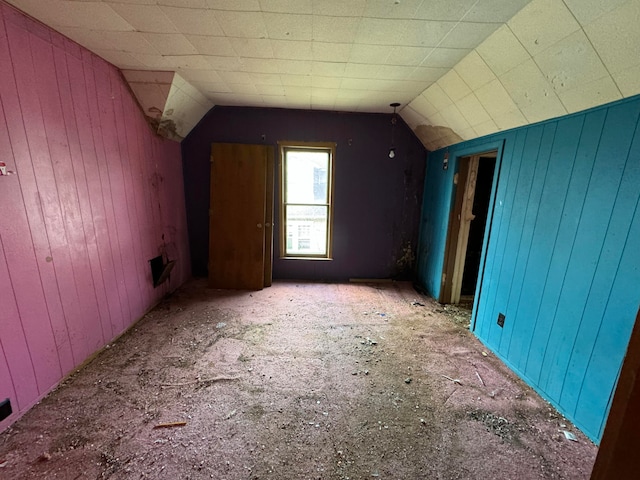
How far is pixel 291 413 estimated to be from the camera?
1653 mm

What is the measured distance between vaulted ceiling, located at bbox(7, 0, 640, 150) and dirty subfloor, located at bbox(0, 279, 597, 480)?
6.19ft

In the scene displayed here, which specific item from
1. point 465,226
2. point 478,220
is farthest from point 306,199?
point 478,220

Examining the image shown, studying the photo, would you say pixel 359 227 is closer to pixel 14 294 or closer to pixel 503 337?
pixel 503 337

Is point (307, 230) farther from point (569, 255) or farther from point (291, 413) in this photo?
point (569, 255)

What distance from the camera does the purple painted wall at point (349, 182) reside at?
11.7 ft

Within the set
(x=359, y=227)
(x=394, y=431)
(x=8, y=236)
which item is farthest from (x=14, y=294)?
(x=359, y=227)

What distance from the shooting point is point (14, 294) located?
1.52m

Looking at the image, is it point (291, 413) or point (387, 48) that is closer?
point (291, 413)

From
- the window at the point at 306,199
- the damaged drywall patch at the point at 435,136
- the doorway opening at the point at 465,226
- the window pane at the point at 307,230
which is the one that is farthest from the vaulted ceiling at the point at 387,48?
the window pane at the point at 307,230

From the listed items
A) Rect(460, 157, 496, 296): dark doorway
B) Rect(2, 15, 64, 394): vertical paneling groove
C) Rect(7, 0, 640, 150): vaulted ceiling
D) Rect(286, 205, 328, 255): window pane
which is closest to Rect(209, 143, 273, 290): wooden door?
Rect(286, 205, 328, 255): window pane

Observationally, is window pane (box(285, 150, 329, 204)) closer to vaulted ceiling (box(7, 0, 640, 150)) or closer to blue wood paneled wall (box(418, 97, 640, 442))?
vaulted ceiling (box(7, 0, 640, 150))

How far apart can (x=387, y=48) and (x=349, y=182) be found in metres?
1.90

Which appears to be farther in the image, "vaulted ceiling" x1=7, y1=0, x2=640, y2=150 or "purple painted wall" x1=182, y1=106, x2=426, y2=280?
"purple painted wall" x1=182, y1=106, x2=426, y2=280

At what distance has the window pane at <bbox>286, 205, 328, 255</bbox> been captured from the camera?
3877mm
